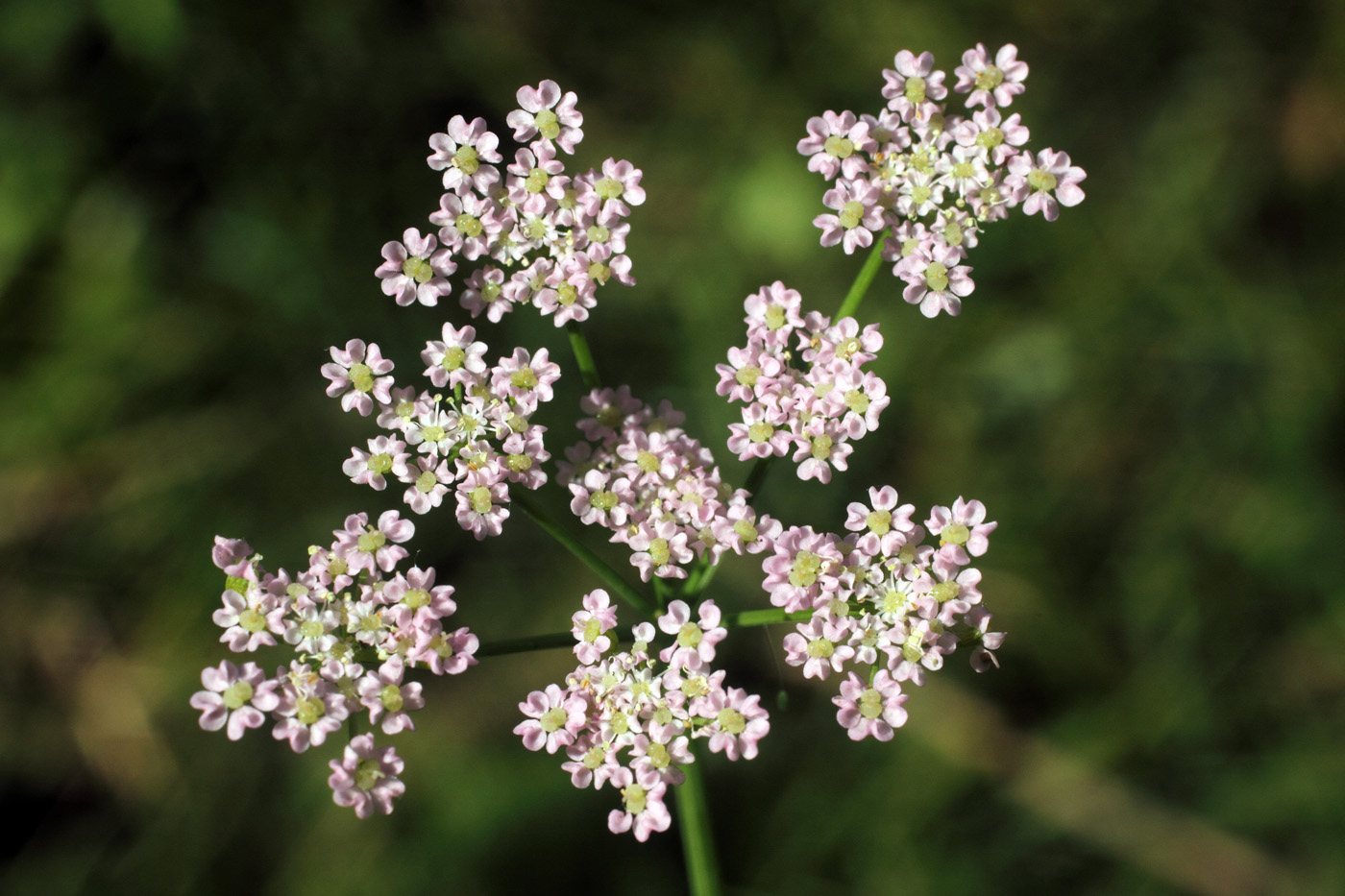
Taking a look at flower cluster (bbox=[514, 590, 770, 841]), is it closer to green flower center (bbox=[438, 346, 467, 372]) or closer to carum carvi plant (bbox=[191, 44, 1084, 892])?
carum carvi plant (bbox=[191, 44, 1084, 892])

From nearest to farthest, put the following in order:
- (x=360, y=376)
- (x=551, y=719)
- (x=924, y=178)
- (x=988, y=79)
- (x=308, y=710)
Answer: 1. (x=308, y=710)
2. (x=551, y=719)
3. (x=360, y=376)
4. (x=924, y=178)
5. (x=988, y=79)

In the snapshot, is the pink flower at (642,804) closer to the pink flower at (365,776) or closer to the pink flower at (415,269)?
the pink flower at (365,776)

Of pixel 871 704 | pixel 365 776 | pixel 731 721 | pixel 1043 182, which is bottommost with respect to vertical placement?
pixel 365 776

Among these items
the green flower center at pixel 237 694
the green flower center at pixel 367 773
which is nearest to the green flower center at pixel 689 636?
the green flower center at pixel 367 773

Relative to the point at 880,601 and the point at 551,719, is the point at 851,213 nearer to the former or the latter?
the point at 880,601

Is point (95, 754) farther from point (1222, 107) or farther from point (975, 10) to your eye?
point (1222, 107)

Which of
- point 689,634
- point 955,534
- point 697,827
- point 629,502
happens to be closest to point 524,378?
point 629,502

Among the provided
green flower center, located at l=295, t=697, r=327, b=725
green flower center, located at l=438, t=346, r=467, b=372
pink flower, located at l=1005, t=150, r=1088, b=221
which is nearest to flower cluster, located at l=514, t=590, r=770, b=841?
green flower center, located at l=295, t=697, r=327, b=725
